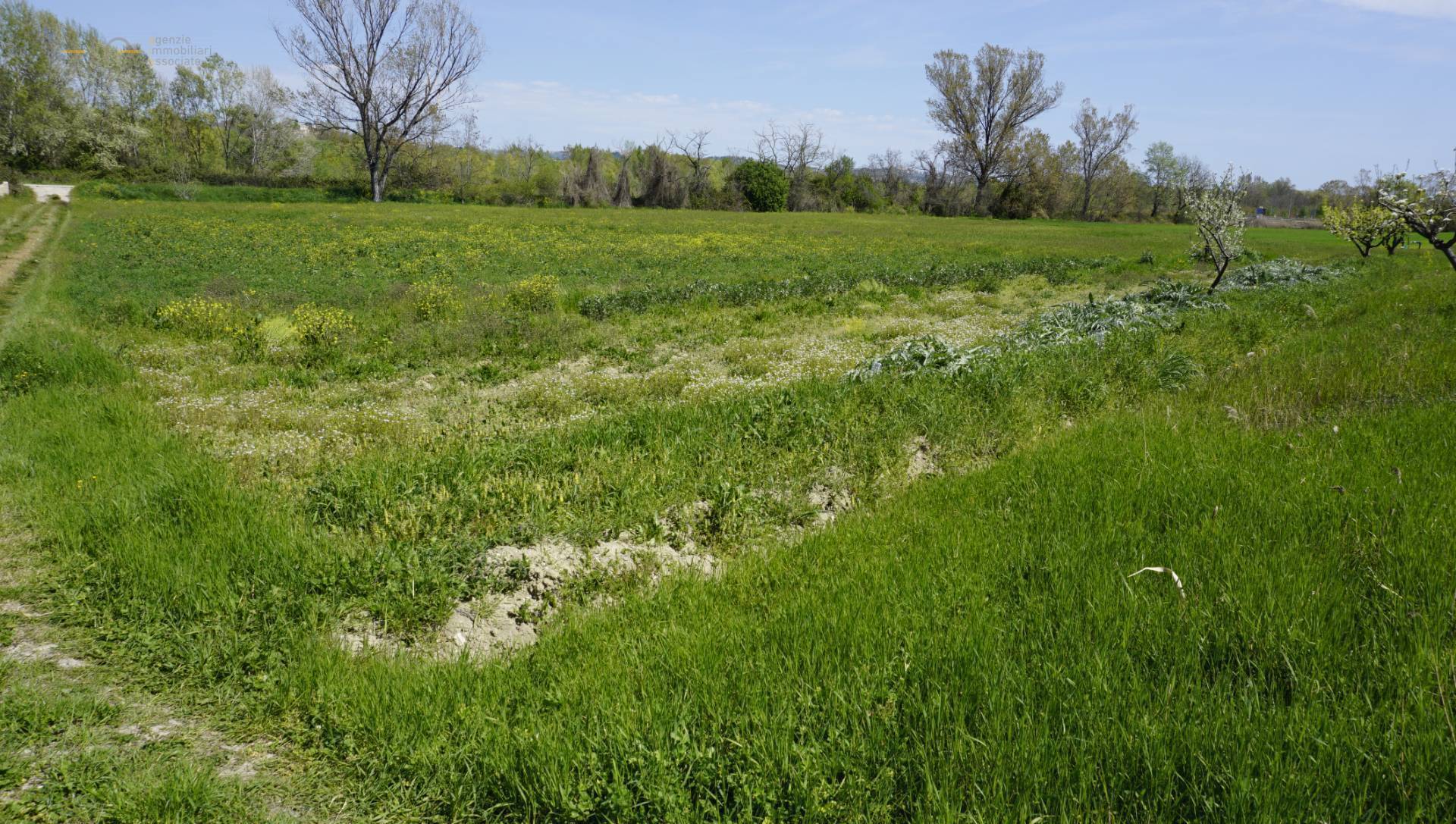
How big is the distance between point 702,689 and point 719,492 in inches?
110

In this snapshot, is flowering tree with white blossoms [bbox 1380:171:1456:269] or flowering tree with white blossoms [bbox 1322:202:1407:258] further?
flowering tree with white blossoms [bbox 1322:202:1407:258]

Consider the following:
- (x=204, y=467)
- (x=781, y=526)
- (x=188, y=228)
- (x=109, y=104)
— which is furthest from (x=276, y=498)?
(x=109, y=104)

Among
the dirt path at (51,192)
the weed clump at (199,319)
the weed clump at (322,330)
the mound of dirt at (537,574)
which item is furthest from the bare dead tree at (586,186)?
the mound of dirt at (537,574)

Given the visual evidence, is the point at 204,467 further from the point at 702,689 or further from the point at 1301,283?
the point at 1301,283

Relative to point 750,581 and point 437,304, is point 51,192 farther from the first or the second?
point 750,581

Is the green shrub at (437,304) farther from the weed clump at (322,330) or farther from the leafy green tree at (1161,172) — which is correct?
the leafy green tree at (1161,172)

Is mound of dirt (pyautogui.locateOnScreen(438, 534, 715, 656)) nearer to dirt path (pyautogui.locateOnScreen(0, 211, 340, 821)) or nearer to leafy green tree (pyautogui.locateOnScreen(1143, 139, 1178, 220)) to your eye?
dirt path (pyautogui.locateOnScreen(0, 211, 340, 821))

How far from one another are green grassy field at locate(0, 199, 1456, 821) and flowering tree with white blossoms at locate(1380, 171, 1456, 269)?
1594mm

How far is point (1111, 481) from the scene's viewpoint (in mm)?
5762

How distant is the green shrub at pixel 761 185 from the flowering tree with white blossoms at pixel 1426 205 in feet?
234

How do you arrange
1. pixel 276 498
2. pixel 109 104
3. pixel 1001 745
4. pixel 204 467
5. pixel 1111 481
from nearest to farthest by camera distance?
pixel 1001 745 < pixel 1111 481 < pixel 276 498 < pixel 204 467 < pixel 109 104

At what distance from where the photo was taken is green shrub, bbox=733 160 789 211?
79812mm

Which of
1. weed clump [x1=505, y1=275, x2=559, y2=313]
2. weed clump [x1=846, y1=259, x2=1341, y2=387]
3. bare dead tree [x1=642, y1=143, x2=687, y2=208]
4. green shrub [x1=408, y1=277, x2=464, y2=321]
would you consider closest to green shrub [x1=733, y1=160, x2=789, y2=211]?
bare dead tree [x1=642, y1=143, x2=687, y2=208]

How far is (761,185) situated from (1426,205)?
7173 cm
